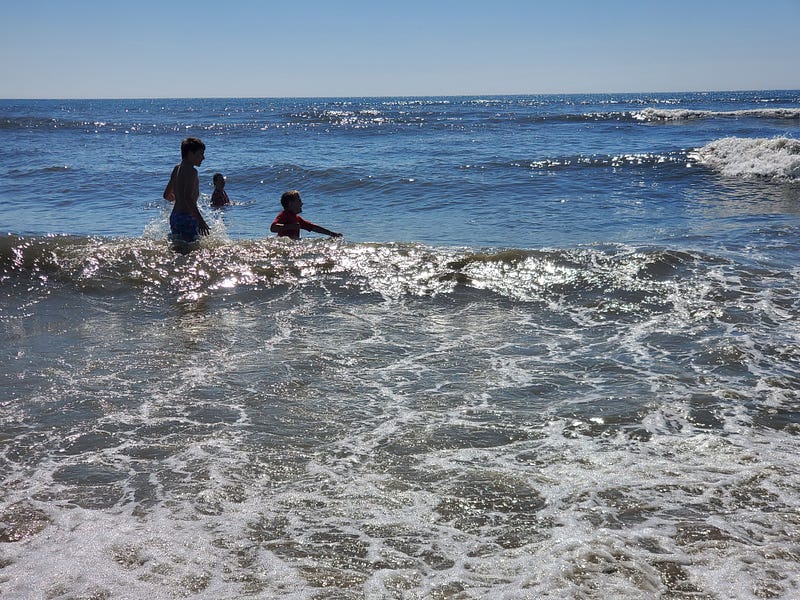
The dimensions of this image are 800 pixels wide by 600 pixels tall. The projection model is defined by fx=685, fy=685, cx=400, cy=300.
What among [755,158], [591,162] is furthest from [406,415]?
[591,162]

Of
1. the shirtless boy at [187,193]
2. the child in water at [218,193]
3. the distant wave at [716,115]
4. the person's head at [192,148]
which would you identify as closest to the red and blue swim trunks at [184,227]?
the shirtless boy at [187,193]

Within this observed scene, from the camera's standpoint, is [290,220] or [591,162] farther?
[591,162]

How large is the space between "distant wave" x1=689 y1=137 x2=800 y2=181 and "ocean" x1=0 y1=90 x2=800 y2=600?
20.5 ft

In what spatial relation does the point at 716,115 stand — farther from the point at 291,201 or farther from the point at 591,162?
the point at 291,201

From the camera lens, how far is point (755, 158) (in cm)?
1888

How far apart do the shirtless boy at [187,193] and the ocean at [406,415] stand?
1.14ft

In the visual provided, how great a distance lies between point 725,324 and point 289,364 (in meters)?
4.11


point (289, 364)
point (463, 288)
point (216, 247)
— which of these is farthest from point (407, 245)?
point (289, 364)

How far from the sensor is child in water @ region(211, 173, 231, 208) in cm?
1362

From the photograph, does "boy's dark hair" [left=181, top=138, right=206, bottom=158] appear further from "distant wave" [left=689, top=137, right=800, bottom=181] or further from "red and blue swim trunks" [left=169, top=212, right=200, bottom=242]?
"distant wave" [left=689, top=137, right=800, bottom=181]

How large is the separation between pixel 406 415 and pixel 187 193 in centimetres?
583

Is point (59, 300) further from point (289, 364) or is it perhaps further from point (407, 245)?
point (407, 245)

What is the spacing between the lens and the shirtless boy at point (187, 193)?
887cm

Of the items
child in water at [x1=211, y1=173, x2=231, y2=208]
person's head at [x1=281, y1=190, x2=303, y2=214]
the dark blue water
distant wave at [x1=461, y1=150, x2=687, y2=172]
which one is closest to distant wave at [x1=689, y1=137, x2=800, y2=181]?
the dark blue water
